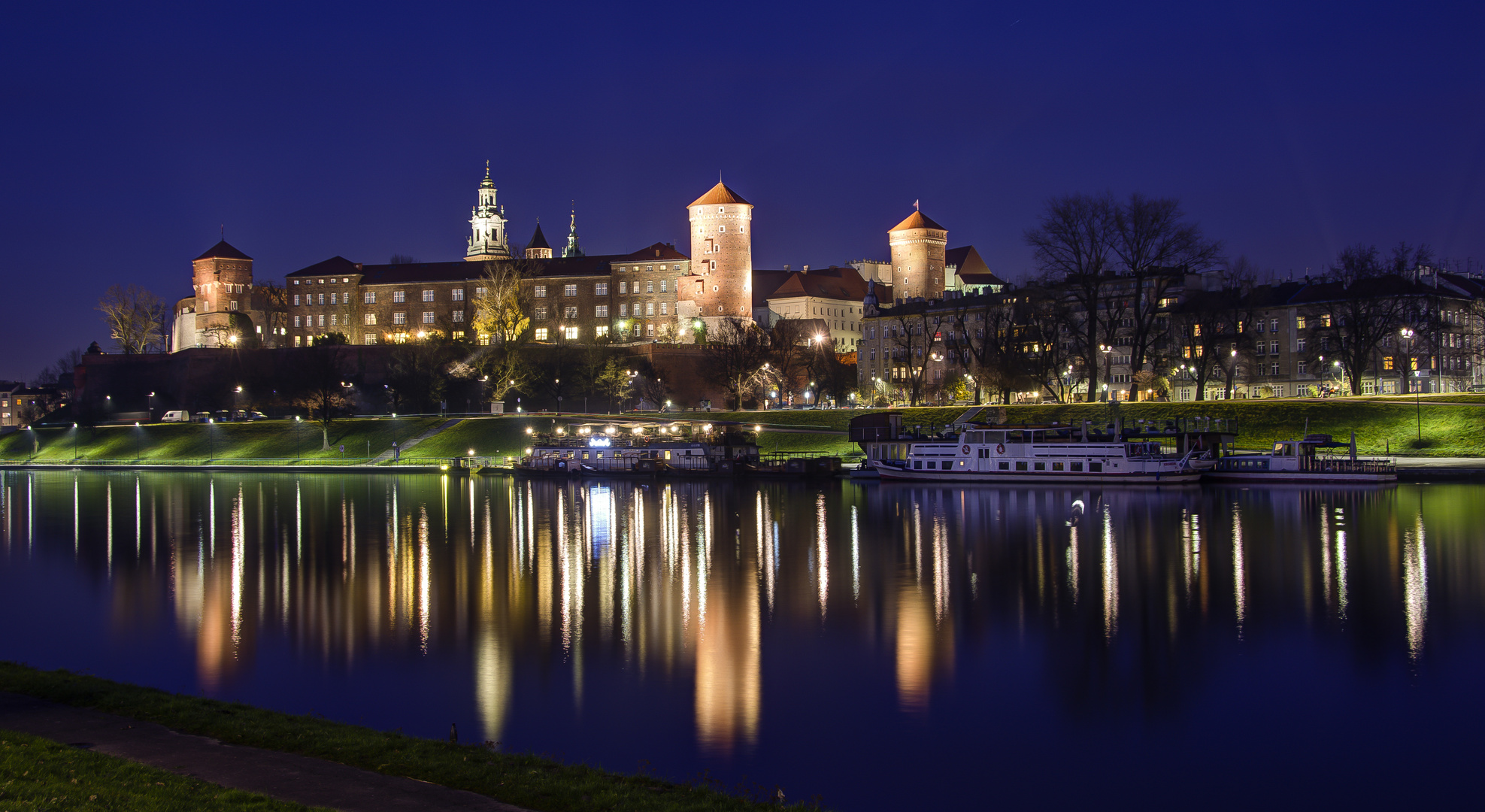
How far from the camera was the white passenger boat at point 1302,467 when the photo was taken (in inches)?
1502

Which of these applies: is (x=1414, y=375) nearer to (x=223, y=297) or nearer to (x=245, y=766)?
(x=245, y=766)

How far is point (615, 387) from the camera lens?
8275cm

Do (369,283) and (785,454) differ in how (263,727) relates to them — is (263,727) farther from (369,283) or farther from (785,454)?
(369,283)

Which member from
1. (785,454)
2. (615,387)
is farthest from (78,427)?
(785,454)

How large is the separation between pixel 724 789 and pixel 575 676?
4782 mm

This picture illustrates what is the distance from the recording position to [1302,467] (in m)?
39.7

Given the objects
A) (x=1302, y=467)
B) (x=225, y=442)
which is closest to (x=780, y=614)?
(x=1302, y=467)

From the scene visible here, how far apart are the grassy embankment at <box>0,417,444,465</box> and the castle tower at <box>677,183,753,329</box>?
32.8 m

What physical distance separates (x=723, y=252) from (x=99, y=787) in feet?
293

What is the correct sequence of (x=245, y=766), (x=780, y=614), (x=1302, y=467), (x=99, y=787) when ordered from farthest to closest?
(x=1302, y=467) < (x=780, y=614) < (x=245, y=766) < (x=99, y=787)

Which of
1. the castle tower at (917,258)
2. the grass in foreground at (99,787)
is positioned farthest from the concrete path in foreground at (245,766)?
the castle tower at (917,258)

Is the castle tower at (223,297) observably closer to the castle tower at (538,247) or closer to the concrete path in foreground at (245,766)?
the castle tower at (538,247)

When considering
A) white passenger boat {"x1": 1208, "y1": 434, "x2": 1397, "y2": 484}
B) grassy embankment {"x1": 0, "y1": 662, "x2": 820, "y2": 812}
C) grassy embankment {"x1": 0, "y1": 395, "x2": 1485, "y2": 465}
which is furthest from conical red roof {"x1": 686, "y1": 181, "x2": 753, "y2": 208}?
grassy embankment {"x1": 0, "y1": 662, "x2": 820, "y2": 812}

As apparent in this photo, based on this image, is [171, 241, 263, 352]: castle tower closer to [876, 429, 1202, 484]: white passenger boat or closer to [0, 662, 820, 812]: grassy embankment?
[876, 429, 1202, 484]: white passenger boat
